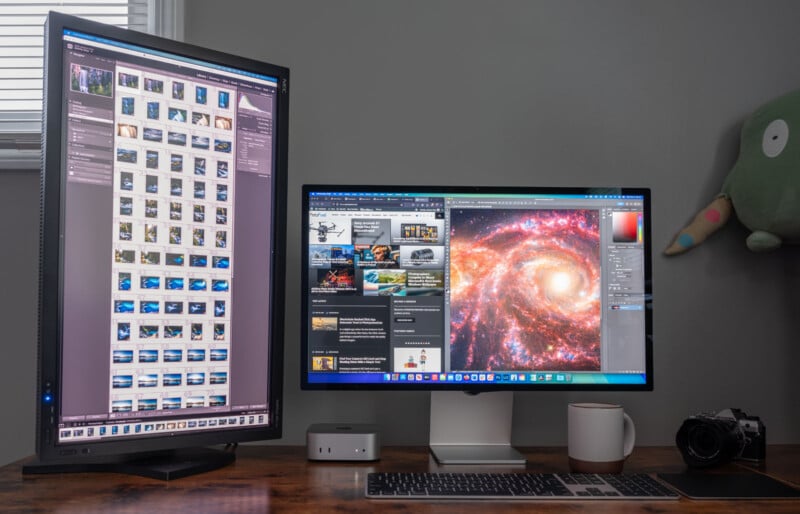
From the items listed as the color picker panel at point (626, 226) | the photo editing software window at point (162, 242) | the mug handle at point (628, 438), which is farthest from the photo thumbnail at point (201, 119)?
the mug handle at point (628, 438)

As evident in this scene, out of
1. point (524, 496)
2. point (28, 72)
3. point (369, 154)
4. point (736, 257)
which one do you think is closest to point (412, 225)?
point (369, 154)

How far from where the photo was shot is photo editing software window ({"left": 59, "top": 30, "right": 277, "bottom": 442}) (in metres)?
1.17

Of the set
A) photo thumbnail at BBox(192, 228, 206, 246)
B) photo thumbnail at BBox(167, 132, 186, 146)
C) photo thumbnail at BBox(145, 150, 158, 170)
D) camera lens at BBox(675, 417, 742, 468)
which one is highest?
photo thumbnail at BBox(167, 132, 186, 146)

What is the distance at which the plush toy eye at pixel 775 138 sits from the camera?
1478 mm

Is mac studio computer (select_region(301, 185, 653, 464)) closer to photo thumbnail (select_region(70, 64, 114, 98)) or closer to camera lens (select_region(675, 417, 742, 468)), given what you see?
camera lens (select_region(675, 417, 742, 468))

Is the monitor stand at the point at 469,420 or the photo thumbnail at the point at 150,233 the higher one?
the photo thumbnail at the point at 150,233

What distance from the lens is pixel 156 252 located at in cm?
124

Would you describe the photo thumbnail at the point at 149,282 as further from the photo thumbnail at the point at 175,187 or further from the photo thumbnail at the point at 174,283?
the photo thumbnail at the point at 175,187

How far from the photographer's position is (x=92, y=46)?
1.19 meters

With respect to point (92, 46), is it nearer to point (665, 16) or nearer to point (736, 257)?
point (665, 16)

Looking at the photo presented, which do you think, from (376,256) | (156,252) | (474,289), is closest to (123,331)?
(156,252)

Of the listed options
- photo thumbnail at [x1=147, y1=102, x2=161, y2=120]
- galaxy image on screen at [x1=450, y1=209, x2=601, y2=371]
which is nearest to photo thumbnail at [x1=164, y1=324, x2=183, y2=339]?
photo thumbnail at [x1=147, y1=102, x2=161, y2=120]

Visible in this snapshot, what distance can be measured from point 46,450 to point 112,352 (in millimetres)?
176

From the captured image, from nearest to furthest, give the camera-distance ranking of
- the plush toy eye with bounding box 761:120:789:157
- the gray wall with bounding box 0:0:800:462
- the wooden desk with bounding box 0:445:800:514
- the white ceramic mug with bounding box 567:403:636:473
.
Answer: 1. the wooden desk with bounding box 0:445:800:514
2. the white ceramic mug with bounding box 567:403:636:473
3. the plush toy eye with bounding box 761:120:789:157
4. the gray wall with bounding box 0:0:800:462
